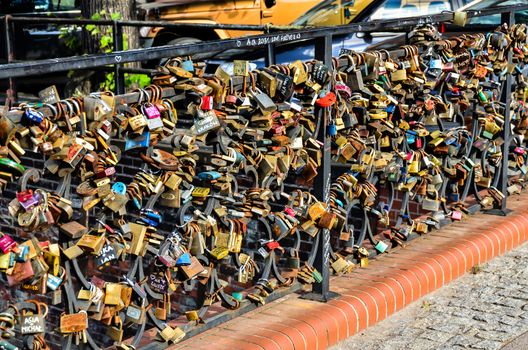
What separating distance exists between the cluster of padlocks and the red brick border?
0.32ft

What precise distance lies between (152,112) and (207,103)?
0.31 m

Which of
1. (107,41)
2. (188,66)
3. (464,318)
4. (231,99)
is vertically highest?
(188,66)

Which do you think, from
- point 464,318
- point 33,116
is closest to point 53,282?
point 33,116

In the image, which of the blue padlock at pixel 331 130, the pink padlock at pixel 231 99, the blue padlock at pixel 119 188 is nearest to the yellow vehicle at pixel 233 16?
the blue padlock at pixel 331 130

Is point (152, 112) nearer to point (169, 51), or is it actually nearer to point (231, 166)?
point (169, 51)

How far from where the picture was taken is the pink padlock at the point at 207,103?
367cm

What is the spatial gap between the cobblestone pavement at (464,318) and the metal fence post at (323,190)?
0.94 feet

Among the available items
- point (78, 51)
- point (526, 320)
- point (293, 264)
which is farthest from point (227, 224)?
point (78, 51)

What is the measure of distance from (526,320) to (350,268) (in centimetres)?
89

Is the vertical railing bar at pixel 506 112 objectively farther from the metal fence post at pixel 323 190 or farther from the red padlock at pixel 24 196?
the red padlock at pixel 24 196

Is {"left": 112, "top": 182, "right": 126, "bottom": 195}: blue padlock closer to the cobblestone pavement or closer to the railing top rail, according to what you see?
the railing top rail

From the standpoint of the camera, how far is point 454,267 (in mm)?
5117

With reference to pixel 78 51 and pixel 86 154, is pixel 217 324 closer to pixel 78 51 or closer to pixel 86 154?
pixel 86 154

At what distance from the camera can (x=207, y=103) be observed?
3.69 metres
